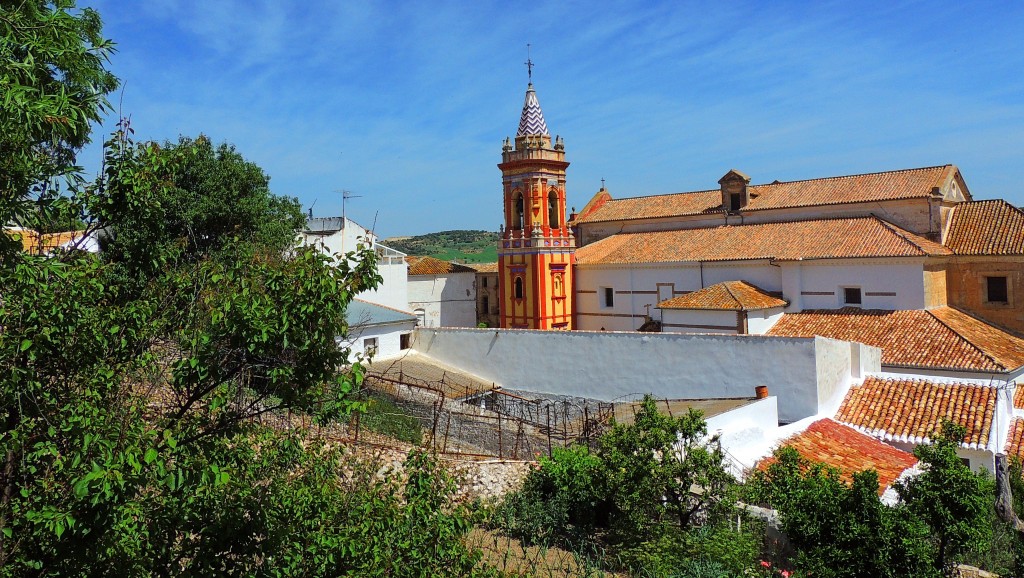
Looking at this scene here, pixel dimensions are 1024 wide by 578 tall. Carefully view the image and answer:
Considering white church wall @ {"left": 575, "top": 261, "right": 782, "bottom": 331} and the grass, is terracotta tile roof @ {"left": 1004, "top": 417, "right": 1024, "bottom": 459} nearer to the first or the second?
white church wall @ {"left": 575, "top": 261, "right": 782, "bottom": 331}

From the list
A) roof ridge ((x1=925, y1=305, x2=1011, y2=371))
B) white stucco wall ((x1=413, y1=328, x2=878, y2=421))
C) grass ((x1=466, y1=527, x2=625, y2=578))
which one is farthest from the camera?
roof ridge ((x1=925, y1=305, x2=1011, y2=371))

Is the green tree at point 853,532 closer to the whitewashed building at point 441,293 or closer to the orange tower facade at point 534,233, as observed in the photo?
the orange tower facade at point 534,233

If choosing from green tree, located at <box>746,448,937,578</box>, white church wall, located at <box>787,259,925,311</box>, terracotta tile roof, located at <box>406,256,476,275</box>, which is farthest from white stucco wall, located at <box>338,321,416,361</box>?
green tree, located at <box>746,448,937,578</box>

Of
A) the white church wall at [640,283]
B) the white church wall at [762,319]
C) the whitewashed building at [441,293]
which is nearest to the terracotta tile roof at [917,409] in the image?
the white church wall at [762,319]

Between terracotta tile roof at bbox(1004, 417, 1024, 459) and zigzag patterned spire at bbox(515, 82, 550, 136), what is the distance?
20.0 meters

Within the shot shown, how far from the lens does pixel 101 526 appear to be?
3.92 m

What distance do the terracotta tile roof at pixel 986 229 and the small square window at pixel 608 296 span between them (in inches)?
480

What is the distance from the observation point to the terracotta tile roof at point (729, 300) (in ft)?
71.4

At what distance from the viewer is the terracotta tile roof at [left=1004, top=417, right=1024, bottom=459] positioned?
1422 cm

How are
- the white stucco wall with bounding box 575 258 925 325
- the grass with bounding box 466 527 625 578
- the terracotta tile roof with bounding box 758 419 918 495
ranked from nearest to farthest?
the grass with bounding box 466 527 625 578 < the terracotta tile roof with bounding box 758 419 918 495 < the white stucco wall with bounding box 575 258 925 325

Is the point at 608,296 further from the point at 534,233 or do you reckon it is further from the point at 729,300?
the point at 729,300

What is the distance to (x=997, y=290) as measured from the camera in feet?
74.4

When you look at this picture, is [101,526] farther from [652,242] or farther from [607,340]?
[652,242]

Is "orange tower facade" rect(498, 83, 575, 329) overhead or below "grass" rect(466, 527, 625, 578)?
overhead
